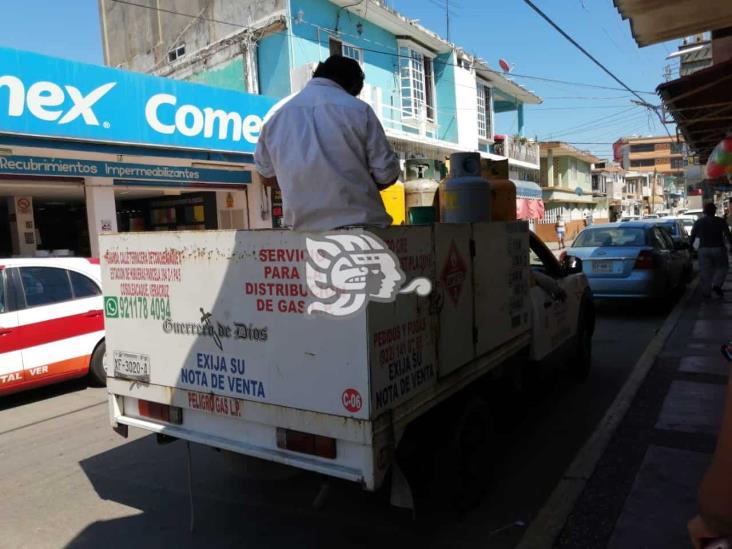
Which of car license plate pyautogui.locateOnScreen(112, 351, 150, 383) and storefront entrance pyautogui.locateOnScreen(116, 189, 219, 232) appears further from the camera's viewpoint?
storefront entrance pyautogui.locateOnScreen(116, 189, 219, 232)

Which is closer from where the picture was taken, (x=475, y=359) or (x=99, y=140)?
(x=475, y=359)

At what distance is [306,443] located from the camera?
2631 millimetres

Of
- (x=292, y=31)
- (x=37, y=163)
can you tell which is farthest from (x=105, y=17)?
(x=37, y=163)

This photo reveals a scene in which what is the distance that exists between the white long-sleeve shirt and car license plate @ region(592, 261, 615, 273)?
25.8ft

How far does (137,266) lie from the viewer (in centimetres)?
320

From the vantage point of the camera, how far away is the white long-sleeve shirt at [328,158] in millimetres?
2885

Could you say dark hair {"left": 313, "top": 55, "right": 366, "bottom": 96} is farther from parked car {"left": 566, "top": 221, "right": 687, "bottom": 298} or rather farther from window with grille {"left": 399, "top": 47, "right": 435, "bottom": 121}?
window with grille {"left": 399, "top": 47, "right": 435, "bottom": 121}

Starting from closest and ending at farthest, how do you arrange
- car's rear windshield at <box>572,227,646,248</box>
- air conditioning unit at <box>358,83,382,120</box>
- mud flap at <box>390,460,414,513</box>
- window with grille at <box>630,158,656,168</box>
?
mud flap at <box>390,460,414,513</box> → car's rear windshield at <box>572,227,646,248</box> → air conditioning unit at <box>358,83,382,120</box> → window with grille at <box>630,158,656,168</box>

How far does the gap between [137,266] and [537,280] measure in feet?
10.6

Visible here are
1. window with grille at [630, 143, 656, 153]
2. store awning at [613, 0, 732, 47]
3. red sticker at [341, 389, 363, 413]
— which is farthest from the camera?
window with grille at [630, 143, 656, 153]

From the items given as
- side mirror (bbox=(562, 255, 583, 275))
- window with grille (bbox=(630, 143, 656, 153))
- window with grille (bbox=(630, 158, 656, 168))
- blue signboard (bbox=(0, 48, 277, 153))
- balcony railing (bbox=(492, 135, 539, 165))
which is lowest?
side mirror (bbox=(562, 255, 583, 275))

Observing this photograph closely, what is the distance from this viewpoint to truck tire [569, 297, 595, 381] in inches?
228

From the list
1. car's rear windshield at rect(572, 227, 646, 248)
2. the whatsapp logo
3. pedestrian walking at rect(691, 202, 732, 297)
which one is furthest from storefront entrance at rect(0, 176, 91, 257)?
pedestrian walking at rect(691, 202, 732, 297)

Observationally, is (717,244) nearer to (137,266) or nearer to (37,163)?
(137,266)
